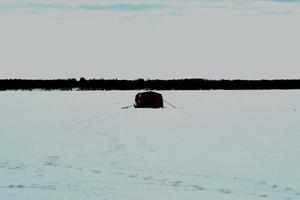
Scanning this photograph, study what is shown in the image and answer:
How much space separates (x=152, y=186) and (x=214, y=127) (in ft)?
33.8

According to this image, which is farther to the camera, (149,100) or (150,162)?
(149,100)

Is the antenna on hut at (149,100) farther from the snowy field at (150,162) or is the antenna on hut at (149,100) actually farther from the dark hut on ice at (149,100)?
the snowy field at (150,162)

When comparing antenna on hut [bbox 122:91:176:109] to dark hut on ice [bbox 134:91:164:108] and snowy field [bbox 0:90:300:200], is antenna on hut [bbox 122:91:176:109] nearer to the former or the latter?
dark hut on ice [bbox 134:91:164:108]

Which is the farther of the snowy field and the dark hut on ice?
the dark hut on ice

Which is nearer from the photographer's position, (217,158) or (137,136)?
(217,158)

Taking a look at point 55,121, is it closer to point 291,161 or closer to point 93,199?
point 291,161

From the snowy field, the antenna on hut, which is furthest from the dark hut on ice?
the snowy field

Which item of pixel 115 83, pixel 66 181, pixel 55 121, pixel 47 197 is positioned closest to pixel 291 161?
pixel 66 181

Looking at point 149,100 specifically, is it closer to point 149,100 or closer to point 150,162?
point 149,100

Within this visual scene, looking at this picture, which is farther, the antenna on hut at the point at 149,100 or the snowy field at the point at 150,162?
the antenna on hut at the point at 149,100

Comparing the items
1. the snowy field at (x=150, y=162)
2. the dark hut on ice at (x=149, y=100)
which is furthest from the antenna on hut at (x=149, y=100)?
the snowy field at (x=150, y=162)

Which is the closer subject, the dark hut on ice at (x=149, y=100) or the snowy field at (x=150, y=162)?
the snowy field at (x=150, y=162)

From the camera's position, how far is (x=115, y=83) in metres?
104

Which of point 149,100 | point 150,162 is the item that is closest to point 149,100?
point 149,100
